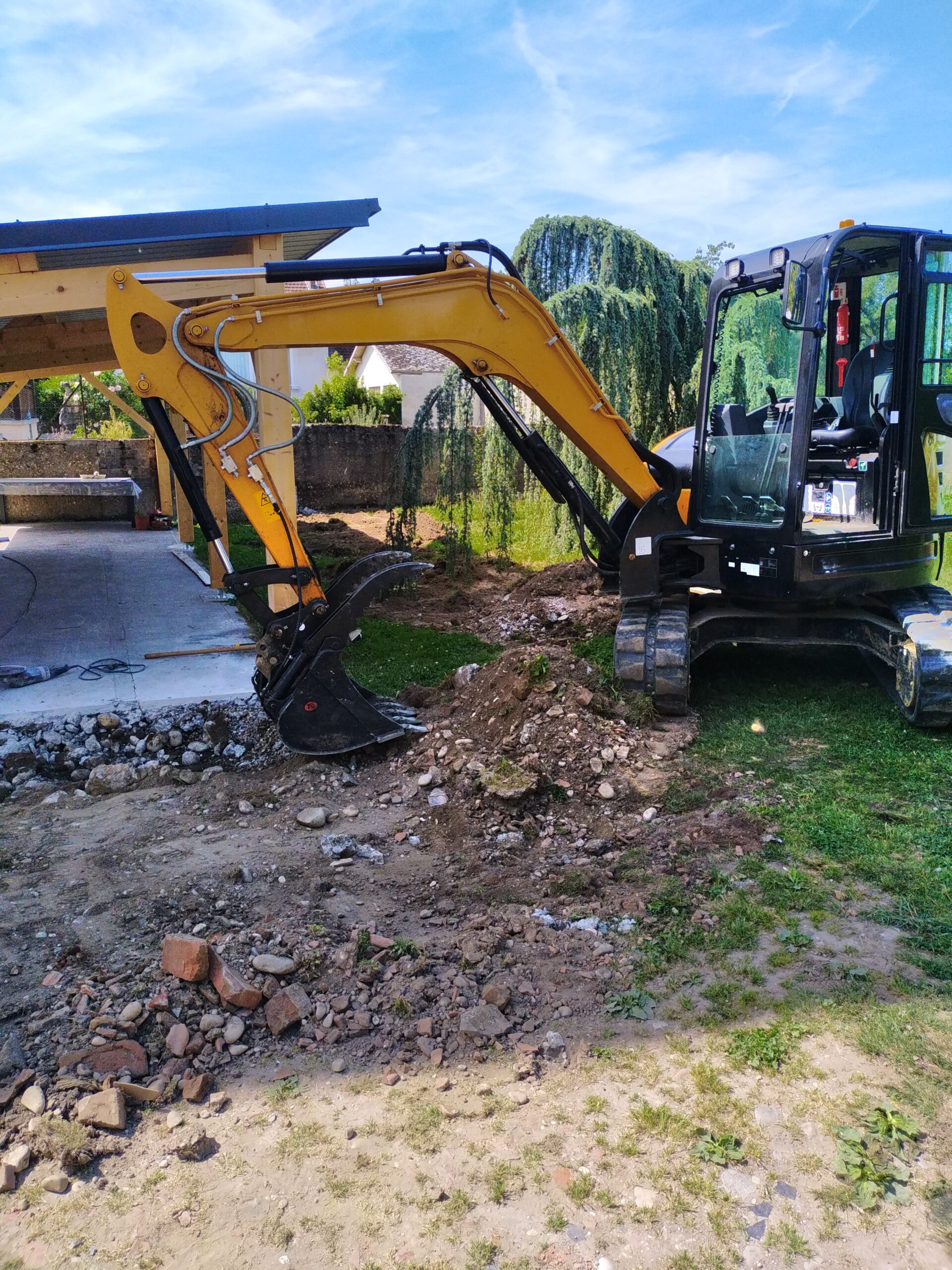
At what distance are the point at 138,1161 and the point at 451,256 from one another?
4824 millimetres

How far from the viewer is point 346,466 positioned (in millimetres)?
18969

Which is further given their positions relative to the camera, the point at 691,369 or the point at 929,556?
the point at 691,369

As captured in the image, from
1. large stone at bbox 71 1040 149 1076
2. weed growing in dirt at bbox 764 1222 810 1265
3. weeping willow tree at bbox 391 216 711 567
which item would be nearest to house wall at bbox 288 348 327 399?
weeping willow tree at bbox 391 216 711 567

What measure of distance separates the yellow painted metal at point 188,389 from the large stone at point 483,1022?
9.32 feet

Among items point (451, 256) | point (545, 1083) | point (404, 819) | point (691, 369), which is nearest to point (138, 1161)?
point (545, 1083)

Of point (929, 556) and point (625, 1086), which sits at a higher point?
point (929, 556)

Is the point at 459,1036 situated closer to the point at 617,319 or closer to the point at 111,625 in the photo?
the point at 111,625

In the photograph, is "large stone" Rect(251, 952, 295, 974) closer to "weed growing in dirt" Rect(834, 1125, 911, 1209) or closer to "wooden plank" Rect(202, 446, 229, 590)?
"weed growing in dirt" Rect(834, 1125, 911, 1209)

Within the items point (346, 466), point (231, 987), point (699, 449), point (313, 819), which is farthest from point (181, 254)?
point (346, 466)

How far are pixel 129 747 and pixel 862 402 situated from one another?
5448mm

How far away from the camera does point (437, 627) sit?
9047 mm

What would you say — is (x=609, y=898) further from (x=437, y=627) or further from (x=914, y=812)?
(x=437, y=627)

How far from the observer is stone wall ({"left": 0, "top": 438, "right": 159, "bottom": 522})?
17.1 m

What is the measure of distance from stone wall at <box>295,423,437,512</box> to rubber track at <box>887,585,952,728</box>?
1331 centimetres
